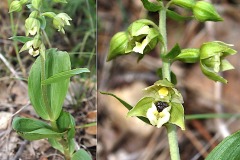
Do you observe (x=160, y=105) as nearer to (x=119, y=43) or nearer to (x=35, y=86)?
(x=119, y=43)

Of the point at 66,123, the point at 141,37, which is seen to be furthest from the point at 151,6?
the point at 66,123

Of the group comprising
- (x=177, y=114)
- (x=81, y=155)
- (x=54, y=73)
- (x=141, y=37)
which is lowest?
(x=81, y=155)

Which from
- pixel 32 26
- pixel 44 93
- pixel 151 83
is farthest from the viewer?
pixel 151 83

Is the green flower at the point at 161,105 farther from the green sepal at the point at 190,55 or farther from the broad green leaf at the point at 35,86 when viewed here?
the broad green leaf at the point at 35,86

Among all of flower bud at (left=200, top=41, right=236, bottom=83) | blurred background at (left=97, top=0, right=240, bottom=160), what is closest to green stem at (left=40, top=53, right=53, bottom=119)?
flower bud at (left=200, top=41, right=236, bottom=83)

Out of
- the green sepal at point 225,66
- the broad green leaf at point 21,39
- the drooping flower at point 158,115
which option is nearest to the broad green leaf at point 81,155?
the drooping flower at point 158,115

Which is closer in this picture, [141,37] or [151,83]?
[141,37]

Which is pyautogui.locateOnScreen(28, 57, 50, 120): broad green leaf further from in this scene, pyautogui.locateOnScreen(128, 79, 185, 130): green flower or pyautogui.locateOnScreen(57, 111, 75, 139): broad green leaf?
pyautogui.locateOnScreen(128, 79, 185, 130): green flower
